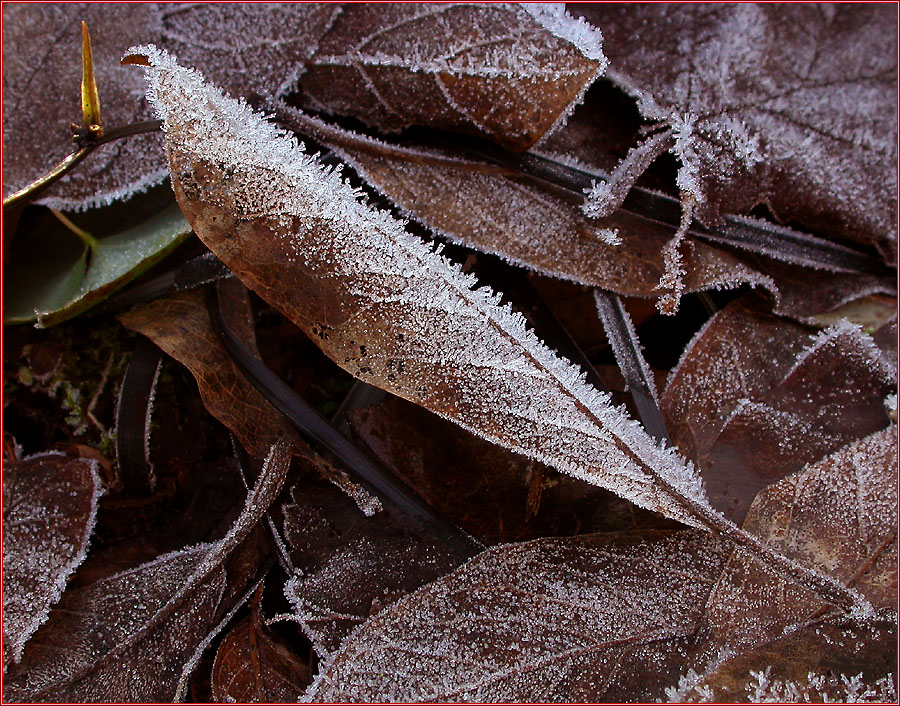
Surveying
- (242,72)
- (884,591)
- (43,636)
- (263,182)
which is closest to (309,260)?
(263,182)

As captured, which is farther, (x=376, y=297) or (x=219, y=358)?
(x=219, y=358)

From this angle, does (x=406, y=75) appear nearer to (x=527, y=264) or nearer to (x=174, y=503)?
(x=527, y=264)

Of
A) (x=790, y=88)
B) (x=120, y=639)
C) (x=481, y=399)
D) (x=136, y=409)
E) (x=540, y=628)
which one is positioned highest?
(x=790, y=88)

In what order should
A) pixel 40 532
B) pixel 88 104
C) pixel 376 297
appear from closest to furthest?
pixel 376 297 < pixel 88 104 < pixel 40 532

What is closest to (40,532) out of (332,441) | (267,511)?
(267,511)

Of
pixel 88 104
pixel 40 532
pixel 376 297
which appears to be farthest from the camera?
pixel 40 532

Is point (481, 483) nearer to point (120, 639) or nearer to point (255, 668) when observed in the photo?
point (255, 668)

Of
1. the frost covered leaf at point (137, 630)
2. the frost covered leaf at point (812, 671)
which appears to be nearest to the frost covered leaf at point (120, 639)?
the frost covered leaf at point (137, 630)
